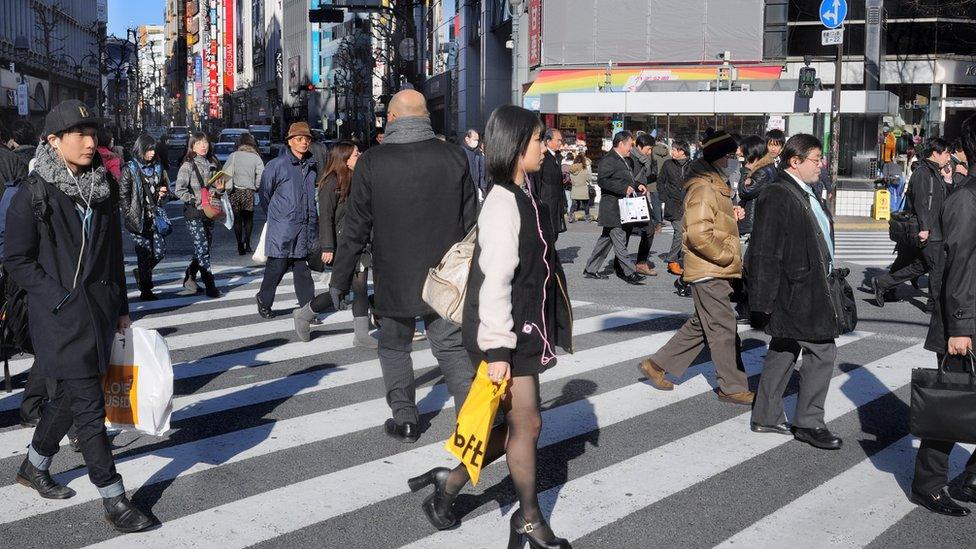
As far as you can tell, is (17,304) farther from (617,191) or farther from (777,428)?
(617,191)

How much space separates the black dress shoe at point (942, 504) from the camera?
493 centimetres

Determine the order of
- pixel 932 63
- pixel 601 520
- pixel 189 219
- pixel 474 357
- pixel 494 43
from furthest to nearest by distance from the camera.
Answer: pixel 494 43 → pixel 932 63 → pixel 189 219 → pixel 601 520 → pixel 474 357

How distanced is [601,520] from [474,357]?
3.55ft

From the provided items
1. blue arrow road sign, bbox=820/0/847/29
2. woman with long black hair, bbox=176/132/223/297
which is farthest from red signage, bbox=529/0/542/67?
woman with long black hair, bbox=176/132/223/297

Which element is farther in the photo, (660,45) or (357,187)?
(660,45)

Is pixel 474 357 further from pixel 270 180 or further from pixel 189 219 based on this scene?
pixel 189 219

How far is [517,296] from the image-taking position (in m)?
4.18

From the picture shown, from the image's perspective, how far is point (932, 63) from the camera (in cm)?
3700

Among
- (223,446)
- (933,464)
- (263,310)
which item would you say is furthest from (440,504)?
(263,310)

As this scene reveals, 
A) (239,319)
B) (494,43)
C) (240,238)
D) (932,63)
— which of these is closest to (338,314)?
(239,319)

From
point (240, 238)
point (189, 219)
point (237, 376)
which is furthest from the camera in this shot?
point (240, 238)

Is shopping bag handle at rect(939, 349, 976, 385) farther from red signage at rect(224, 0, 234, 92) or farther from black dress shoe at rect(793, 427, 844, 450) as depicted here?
red signage at rect(224, 0, 234, 92)

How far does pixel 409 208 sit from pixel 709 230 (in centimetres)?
210

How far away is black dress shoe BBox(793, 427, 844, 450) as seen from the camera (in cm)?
603
